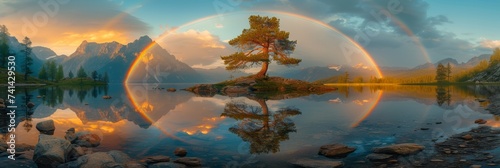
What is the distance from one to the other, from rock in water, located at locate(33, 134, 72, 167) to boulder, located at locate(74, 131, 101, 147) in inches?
99.0

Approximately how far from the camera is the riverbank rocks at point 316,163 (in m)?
10.5

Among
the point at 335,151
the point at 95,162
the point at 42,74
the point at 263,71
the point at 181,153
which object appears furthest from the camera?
the point at 42,74

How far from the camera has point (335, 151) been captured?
12.4 metres

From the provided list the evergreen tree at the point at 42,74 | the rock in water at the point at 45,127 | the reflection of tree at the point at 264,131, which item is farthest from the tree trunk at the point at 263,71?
the evergreen tree at the point at 42,74

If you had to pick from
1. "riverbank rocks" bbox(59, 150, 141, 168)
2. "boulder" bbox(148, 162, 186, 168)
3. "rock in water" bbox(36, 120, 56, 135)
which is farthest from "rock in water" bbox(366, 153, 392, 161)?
"rock in water" bbox(36, 120, 56, 135)

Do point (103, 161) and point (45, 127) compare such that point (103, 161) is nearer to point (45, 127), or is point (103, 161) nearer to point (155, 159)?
point (155, 159)

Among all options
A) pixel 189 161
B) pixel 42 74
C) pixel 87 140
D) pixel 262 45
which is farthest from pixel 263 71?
pixel 42 74

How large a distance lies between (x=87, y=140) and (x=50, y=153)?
3.71 metres

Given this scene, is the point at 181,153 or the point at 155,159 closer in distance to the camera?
the point at 155,159

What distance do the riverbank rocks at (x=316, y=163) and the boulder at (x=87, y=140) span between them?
9.93 meters

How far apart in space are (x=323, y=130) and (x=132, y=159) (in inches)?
426

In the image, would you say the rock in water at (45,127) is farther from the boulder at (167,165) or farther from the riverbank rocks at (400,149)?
the riverbank rocks at (400,149)

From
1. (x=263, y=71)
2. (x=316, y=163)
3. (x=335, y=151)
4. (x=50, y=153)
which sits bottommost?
(x=316, y=163)

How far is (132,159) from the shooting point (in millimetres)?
11977
